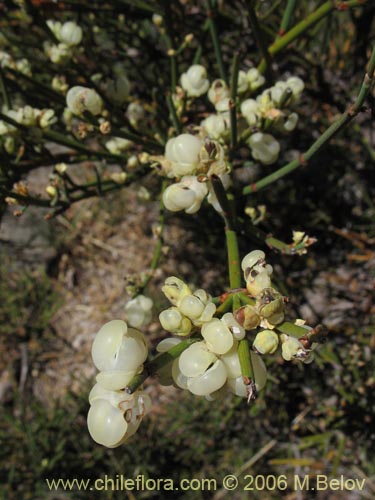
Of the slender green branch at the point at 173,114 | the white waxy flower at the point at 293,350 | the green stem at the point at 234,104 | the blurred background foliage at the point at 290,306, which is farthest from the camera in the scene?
the blurred background foliage at the point at 290,306

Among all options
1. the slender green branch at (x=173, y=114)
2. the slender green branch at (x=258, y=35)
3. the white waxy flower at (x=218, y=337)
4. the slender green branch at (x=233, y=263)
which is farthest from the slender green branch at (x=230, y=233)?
the slender green branch at (x=258, y=35)

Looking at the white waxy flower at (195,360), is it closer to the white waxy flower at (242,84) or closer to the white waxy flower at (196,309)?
the white waxy flower at (196,309)

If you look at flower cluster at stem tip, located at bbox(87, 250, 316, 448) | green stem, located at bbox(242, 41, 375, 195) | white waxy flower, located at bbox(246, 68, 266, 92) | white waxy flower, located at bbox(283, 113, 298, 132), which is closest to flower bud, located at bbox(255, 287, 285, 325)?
flower cluster at stem tip, located at bbox(87, 250, 316, 448)

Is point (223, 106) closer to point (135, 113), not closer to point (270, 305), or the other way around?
point (135, 113)

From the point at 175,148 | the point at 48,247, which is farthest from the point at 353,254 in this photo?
the point at 48,247

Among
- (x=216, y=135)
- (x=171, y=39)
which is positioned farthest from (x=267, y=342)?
(x=171, y=39)

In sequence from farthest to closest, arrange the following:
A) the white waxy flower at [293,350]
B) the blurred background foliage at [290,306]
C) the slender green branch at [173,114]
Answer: the blurred background foliage at [290,306] → the slender green branch at [173,114] → the white waxy flower at [293,350]

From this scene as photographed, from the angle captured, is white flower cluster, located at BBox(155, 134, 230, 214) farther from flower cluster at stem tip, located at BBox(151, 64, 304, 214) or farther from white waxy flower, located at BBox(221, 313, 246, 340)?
white waxy flower, located at BBox(221, 313, 246, 340)

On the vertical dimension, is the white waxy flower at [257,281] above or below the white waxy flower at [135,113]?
below
